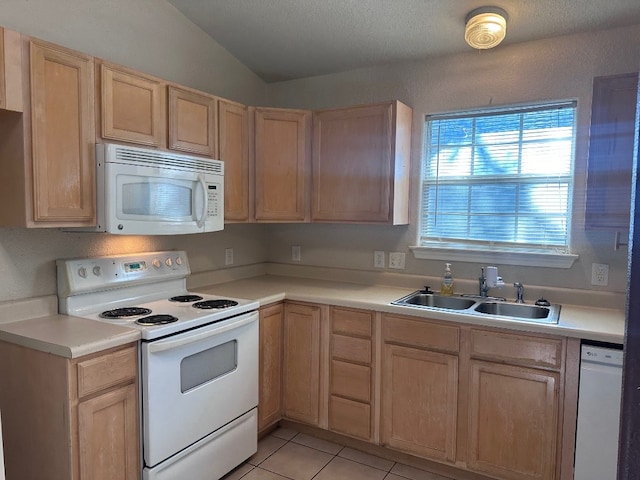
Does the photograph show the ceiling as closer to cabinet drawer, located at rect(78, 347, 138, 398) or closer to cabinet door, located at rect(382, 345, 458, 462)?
cabinet door, located at rect(382, 345, 458, 462)

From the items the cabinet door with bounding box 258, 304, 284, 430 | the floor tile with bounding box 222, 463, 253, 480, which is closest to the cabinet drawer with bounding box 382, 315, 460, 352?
the cabinet door with bounding box 258, 304, 284, 430

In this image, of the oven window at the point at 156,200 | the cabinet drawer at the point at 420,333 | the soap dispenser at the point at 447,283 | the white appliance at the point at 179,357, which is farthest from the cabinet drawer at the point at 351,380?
the oven window at the point at 156,200

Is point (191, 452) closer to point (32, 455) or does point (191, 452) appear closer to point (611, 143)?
point (32, 455)

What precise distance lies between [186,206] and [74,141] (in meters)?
0.63

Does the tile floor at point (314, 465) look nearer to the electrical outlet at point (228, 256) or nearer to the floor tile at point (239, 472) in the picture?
the floor tile at point (239, 472)

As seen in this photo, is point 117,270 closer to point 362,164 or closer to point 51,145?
point 51,145

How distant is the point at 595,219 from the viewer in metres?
2.22

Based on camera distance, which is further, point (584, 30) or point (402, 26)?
point (402, 26)

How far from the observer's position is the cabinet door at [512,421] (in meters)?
2.09

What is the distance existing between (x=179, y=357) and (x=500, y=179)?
82.8 inches

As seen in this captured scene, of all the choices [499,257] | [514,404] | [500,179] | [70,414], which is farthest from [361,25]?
[70,414]

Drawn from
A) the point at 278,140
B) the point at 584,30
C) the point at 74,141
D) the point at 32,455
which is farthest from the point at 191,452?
the point at 584,30

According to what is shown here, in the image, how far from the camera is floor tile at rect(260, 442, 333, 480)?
96.0 inches

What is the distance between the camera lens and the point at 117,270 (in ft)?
7.85
